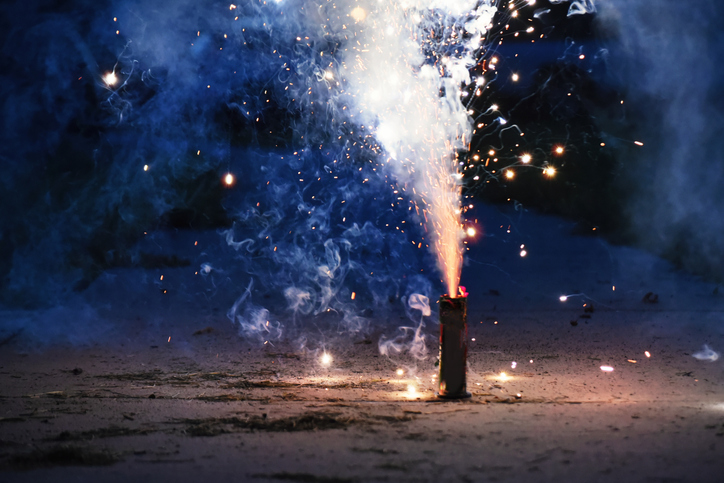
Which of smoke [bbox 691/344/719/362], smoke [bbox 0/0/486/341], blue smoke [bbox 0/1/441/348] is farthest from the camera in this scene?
blue smoke [bbox 0/1/441/348]

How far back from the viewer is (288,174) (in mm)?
19094

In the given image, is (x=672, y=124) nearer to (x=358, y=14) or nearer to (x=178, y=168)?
(x=358, y=14)

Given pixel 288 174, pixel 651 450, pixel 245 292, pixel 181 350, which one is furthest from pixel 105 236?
pixel 651 450

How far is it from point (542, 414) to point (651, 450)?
47.5 inches

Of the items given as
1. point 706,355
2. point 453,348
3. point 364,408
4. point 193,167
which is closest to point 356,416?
point 364,408

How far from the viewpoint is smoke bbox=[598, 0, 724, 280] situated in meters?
15.1

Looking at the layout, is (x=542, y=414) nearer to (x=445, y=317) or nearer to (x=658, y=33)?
(x=445, y=317)

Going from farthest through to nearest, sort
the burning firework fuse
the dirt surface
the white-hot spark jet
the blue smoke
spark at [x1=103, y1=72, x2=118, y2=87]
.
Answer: spark at [x1=103, y1=72, x2=118, y2=87], the blue smoke, the white-hot spark jet, the burning firework fuse, the dirt surface

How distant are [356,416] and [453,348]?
156 cm

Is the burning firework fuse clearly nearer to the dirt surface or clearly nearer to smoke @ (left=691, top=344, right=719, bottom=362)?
the dirt surface

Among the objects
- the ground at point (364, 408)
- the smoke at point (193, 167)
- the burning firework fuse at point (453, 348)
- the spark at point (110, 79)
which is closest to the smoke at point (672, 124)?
the ground at point (364, 408)

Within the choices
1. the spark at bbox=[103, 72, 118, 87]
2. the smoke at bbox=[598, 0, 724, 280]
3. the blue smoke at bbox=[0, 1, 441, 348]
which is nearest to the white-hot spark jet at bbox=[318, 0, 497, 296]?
the blue smoke at bbox=[0, 1, 441, 348]

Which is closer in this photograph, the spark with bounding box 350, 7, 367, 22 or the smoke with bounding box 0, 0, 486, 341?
the spark with bounding box 350, 7, 367, 22

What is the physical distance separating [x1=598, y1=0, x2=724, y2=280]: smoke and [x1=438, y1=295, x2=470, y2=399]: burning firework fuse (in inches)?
469
